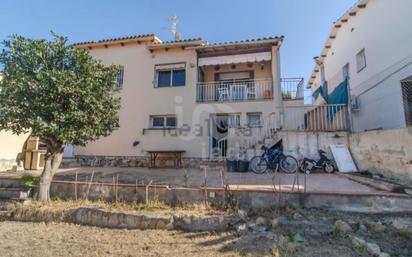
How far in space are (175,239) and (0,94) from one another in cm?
525

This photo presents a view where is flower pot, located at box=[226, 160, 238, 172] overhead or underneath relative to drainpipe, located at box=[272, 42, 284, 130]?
underneath

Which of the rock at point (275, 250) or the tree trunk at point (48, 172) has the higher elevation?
the tree trunk at point (48, 172)

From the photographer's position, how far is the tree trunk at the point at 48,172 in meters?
6.25

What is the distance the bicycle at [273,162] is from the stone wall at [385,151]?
6.62 ft

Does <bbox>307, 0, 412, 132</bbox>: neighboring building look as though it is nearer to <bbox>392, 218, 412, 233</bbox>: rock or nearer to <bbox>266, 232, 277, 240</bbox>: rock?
<bbox>392, 218, 412, 233</bbox>: rock

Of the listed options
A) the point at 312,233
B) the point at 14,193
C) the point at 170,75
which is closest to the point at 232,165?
the point at 312,233

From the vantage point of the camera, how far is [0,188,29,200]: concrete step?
21.8ft

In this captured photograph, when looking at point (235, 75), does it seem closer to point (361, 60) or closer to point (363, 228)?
point (361, 60)

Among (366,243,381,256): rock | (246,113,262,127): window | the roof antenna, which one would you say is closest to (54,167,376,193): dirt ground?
(366,243,381,256): rock

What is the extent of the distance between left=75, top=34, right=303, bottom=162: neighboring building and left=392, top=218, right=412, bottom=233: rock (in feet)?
22.5

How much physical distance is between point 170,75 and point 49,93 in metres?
7.41

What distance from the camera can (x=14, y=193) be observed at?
698cm

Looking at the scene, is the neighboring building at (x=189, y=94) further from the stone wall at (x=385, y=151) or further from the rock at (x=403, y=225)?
the rock at (x=403, y=225)

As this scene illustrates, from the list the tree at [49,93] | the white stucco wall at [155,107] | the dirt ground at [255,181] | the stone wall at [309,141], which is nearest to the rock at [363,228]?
the dirt ground at [255,181]
